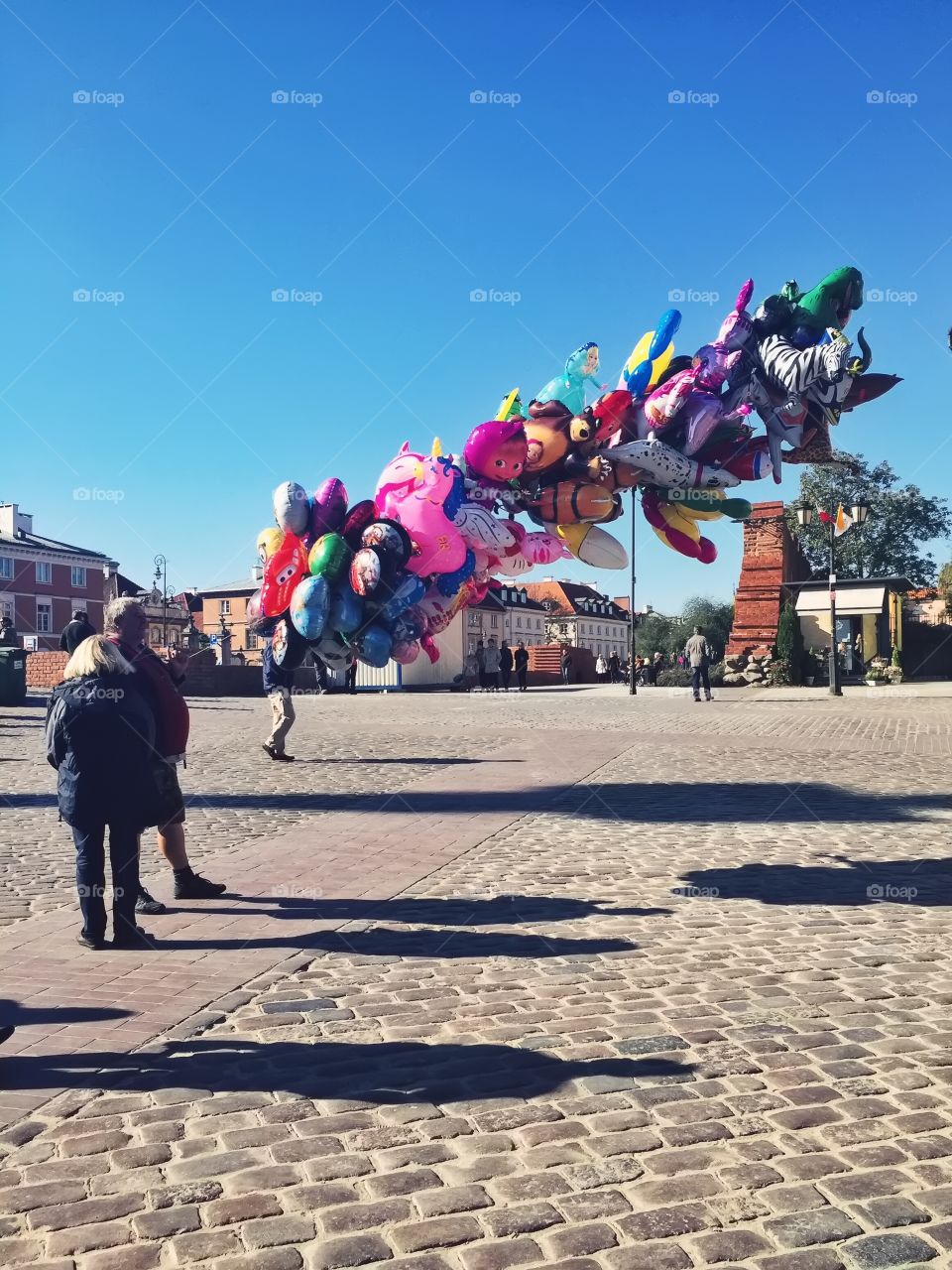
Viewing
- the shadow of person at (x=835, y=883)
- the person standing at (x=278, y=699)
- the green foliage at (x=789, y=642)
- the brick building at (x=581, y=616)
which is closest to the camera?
the shadow of person at (x=835, y=883)

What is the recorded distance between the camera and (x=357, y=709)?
91.2ft

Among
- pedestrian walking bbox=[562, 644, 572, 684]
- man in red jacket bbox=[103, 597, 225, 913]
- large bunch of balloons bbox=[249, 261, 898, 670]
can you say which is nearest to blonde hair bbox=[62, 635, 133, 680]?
man in red jacket bbox=[103, 597, 225, 913]

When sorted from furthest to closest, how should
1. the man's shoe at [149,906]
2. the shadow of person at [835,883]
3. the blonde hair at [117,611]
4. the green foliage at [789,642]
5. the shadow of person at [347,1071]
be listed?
1. the green foliage at [789,642]
2. the shadow of person at [835,883]
3. the man's shoe at [149,906]
4. the blonde hair at [117,611]
5. the shadow of person at [347,1071]

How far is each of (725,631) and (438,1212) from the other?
179ft

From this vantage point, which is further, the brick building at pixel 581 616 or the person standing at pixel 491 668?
the brick building at pixel 581 616

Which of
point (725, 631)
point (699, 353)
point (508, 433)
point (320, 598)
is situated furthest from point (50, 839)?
point (725, 631)

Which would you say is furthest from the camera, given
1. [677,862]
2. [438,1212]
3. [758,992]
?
[677,862]

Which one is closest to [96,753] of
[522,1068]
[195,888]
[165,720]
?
[165,720]

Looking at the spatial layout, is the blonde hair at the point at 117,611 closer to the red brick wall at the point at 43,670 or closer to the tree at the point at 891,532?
the red brick wall at the point at 43,670

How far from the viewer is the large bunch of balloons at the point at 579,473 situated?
7.64m

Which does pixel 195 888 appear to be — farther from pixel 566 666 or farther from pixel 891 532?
pixel 891 532

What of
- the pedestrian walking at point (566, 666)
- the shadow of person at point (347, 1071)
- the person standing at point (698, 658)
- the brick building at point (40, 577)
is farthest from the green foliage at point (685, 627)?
the shadow of person at point (347, 1071)

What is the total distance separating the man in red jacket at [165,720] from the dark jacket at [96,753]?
389mm

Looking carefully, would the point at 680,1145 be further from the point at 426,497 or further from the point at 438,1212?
Answer: the point at 426,497
